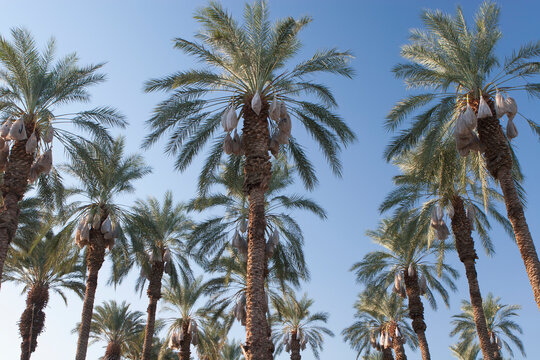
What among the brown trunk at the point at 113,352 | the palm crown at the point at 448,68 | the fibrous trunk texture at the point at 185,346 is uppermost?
the palm crown at the point at 448,68

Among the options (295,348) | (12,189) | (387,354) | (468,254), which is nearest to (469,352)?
(387,354)

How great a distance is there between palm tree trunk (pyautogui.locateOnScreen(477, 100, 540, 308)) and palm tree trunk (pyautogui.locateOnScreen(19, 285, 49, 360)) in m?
23.5

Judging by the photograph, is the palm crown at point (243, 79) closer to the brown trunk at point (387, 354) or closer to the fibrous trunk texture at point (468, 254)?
the fibrous trunk texture at point (468, 254)

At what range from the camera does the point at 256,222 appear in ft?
49.0

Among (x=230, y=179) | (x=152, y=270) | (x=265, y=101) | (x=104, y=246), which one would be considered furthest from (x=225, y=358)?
(x=265, y=101)

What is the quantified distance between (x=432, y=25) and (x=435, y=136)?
368 centimetres

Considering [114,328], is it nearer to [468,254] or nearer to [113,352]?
[113,352]

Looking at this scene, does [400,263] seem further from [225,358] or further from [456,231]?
[225,358]

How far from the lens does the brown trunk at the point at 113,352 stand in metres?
34.4

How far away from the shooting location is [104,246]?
21.8m

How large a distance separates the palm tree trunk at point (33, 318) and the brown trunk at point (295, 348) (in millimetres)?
16119

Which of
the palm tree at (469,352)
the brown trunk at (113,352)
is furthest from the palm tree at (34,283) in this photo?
the palm tree at (469,352)

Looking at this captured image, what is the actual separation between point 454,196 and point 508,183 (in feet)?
24.1

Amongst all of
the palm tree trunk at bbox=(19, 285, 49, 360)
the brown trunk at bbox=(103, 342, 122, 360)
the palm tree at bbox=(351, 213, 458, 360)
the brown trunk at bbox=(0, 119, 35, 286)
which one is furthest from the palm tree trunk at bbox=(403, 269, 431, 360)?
the brown trunk at bbox=(0, 119, 35, 286)
